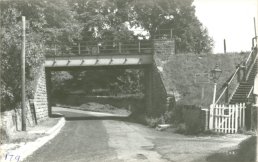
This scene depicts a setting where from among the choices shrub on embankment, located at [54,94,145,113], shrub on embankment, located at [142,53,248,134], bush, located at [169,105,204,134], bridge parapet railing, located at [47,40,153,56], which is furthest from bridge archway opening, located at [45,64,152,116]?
bush, located at [169,105,204,134]

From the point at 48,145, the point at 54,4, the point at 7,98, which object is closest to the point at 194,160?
the point at 48,145

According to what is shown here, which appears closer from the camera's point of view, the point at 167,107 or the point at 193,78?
the point at 167,107

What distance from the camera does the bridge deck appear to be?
117ft

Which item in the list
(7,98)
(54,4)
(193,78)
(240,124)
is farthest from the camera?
(54,4)

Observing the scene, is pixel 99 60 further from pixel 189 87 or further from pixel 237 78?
pixel 237 78

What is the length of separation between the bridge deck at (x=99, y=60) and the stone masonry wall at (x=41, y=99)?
183 cm

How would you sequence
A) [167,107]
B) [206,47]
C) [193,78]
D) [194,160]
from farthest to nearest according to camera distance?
[206,47] < [193,78] < [167,107] < [194,160]

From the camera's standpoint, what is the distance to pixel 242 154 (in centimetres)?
1128

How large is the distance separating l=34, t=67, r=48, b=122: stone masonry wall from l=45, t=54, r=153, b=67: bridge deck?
6.00 ft

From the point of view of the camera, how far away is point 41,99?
110 feet

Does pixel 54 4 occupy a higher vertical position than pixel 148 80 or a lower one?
higher

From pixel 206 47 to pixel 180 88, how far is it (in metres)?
34.8

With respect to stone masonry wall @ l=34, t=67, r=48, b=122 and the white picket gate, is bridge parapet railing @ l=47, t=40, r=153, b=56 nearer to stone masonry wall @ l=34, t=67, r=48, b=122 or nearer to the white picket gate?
stone masonry wall @ l=34, t=67, r=48, b=122

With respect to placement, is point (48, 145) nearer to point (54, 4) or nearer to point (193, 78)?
point (193, 78)
